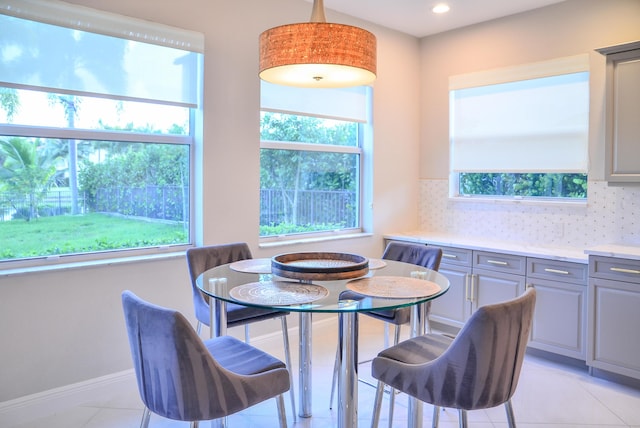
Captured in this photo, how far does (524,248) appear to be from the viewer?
3.69 meters

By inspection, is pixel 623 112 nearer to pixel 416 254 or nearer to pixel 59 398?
pixel 416 254

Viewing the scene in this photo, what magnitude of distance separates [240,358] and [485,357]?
1.00 meters

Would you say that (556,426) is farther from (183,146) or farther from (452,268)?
(183,146)

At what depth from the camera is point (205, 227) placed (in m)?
3.30

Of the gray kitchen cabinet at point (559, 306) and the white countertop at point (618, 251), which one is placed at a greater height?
the white countertop at point (618, 251)

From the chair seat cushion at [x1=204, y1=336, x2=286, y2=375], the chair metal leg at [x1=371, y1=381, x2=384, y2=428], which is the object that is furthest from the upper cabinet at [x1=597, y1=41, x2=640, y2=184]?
the chair seat cushion at [x1=204, y1=336, x2=286, y2=375]

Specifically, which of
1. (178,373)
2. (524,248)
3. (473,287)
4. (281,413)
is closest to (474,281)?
(473,287)

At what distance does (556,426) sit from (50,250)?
3.03 meters

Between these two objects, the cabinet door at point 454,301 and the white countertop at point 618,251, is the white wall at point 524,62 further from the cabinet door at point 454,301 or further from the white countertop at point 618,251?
the cabinet door at point 454,301

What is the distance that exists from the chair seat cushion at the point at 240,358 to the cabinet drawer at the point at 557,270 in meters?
2.32

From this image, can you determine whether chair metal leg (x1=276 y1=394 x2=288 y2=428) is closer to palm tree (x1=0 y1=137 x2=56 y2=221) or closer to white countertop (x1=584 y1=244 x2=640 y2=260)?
palm tree (x1=0 y1=137 x2=56 y2=221)

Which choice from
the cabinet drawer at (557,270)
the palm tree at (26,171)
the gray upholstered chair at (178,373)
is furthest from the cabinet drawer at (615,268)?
the palm tree at (26,171)

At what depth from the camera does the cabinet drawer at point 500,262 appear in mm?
3604

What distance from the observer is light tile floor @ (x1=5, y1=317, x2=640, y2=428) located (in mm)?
2607
